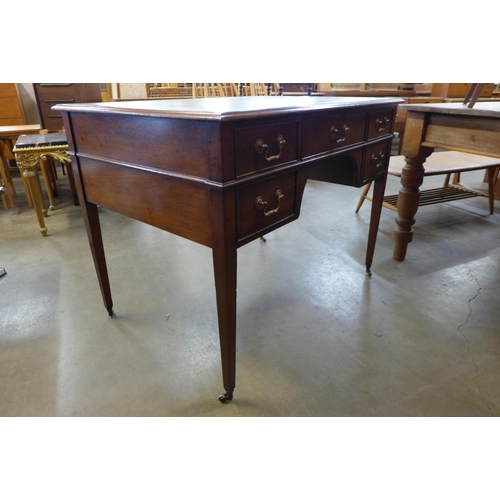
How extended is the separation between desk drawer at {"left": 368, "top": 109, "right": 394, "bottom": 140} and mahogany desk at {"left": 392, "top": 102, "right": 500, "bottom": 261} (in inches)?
11.5

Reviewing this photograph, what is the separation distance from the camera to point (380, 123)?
1665 mm

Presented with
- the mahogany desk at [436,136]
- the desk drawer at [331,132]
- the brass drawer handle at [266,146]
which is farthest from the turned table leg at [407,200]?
the brass drawer handle at [266,146]

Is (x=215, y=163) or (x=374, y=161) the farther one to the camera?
(x=374, y=161)

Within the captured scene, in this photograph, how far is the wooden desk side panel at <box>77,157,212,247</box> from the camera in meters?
1.05

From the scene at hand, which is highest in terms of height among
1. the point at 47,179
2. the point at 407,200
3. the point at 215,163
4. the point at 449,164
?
the point at 215,163

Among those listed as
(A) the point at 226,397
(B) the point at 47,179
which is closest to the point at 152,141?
(A) the point at 226,397

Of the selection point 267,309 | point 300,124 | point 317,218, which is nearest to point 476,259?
point 317,218

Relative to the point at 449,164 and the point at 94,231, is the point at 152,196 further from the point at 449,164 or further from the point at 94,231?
the point at 449,164

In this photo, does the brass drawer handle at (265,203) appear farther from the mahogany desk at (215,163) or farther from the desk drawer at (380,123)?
the desk drawer at (380,123)

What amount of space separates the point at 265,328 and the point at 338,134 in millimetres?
867

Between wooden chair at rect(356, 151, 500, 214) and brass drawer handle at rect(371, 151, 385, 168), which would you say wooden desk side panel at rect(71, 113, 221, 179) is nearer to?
brass drawer handle at rect(371, 151, 385, 168)

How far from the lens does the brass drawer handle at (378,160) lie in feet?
5.63

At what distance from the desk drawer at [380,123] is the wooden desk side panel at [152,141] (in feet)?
3.06

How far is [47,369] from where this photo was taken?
56.1 inches
